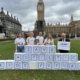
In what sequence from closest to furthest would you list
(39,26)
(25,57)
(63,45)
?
(25,57) → (63,45) → (39,26)

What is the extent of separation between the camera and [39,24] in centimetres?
6975

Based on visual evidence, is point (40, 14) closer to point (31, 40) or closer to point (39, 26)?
point (39, 26)

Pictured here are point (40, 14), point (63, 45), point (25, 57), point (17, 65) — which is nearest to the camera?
point (25, 57)

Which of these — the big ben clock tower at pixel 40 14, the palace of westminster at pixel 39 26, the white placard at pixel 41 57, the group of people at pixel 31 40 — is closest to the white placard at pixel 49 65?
the white placard at pixel 41 57

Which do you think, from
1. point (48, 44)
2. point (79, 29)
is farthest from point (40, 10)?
point (79, 29)

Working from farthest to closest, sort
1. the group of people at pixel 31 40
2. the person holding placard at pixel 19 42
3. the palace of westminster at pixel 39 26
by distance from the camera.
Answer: the palace of westminster at pixel 39 26, the person holding placard at pixel 19 42, the group of people at pixel 31 40

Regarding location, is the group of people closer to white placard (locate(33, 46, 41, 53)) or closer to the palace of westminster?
white placard (locate(33, 46, 41, 53))

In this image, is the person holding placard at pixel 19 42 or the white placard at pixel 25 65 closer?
the white placard at pixel 25 65

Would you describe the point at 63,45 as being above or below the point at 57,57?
above

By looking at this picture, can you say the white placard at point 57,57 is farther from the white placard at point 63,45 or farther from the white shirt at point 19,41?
the white shirt at point 19,41

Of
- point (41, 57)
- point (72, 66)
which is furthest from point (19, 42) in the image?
point (72, 66)

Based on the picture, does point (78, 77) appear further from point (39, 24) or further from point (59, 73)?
point (39, 24)

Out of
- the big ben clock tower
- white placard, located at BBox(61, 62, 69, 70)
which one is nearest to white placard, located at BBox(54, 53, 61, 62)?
white placard, located at BBox(61, 62, 69, 70)

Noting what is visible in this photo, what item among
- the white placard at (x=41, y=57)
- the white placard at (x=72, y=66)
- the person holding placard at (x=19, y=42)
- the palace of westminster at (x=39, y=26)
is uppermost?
the palace of westminster at (x=39, y=26)
